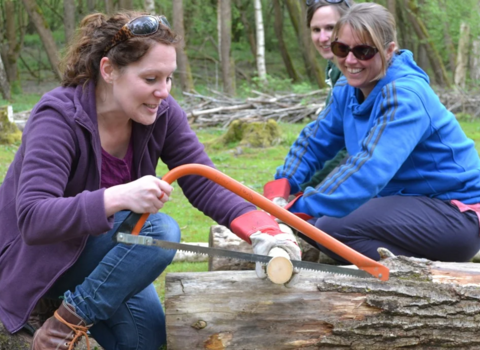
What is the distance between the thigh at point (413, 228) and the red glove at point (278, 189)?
542 mm

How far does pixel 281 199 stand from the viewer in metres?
4.02

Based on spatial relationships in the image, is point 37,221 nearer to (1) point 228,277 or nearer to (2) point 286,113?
(1) point 228,277

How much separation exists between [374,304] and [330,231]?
86 cm

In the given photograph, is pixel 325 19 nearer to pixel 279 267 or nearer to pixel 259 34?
pixel 279 267

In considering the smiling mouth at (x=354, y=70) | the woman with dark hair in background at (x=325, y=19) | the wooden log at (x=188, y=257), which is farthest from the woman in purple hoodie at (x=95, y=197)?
the woman with dark hair in background at (x=325, y=19)

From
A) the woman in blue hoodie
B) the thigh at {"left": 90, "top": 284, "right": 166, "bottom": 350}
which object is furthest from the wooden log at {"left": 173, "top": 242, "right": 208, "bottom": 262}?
the thigh at {"left": 90, "top": 284, "right": 166, "bottom": 350}

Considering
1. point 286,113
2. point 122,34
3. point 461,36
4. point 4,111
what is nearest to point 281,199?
point 122,34

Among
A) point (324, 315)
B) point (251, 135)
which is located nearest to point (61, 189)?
point (324, 315)

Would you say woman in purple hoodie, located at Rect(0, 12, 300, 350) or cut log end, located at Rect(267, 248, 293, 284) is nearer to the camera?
woman in purple hoodie, located at Rect(0, 12, 300, 350)

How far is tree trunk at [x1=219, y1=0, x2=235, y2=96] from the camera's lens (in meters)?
17.6

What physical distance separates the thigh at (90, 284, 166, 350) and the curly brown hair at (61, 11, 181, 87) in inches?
43.5

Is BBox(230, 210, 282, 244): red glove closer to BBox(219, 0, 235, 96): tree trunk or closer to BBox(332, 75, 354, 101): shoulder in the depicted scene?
BBox(332, 75, 354, 101): shoulder

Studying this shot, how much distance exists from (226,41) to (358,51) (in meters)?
14.8

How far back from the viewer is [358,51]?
3627 millimetres
